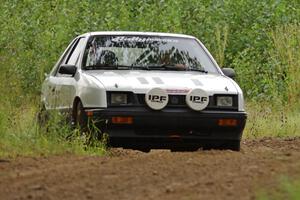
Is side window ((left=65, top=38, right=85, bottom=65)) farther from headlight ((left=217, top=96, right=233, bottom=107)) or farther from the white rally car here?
headlight ((left=217, top=96, right=233, bottom=107))

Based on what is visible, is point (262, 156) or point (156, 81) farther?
point (156, 81)

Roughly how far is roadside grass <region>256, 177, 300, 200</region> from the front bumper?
3533 millimetres

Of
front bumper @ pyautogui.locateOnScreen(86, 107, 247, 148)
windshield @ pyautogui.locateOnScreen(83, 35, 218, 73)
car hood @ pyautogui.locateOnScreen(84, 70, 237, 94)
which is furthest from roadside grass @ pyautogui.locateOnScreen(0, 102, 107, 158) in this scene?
windshield @ pyautogui.locateOnScreen(83, 35, 218, 73)

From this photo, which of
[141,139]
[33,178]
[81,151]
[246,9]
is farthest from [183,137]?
[246,9]

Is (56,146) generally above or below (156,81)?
below

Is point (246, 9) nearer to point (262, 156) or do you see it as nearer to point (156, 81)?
point (156, 81)

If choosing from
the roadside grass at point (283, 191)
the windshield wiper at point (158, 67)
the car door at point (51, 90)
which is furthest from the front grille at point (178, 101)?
the roadside grass at point (283, 191)

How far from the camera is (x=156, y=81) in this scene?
9.68 m

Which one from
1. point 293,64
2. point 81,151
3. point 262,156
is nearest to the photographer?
point 262,156

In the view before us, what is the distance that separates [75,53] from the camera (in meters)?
11.2

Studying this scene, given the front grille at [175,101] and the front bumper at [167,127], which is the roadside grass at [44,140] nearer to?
the front bumper at [167,127]

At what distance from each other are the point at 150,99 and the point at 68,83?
1.56 meters

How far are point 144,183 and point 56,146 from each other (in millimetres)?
3010

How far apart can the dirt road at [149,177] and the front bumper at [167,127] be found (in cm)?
116
